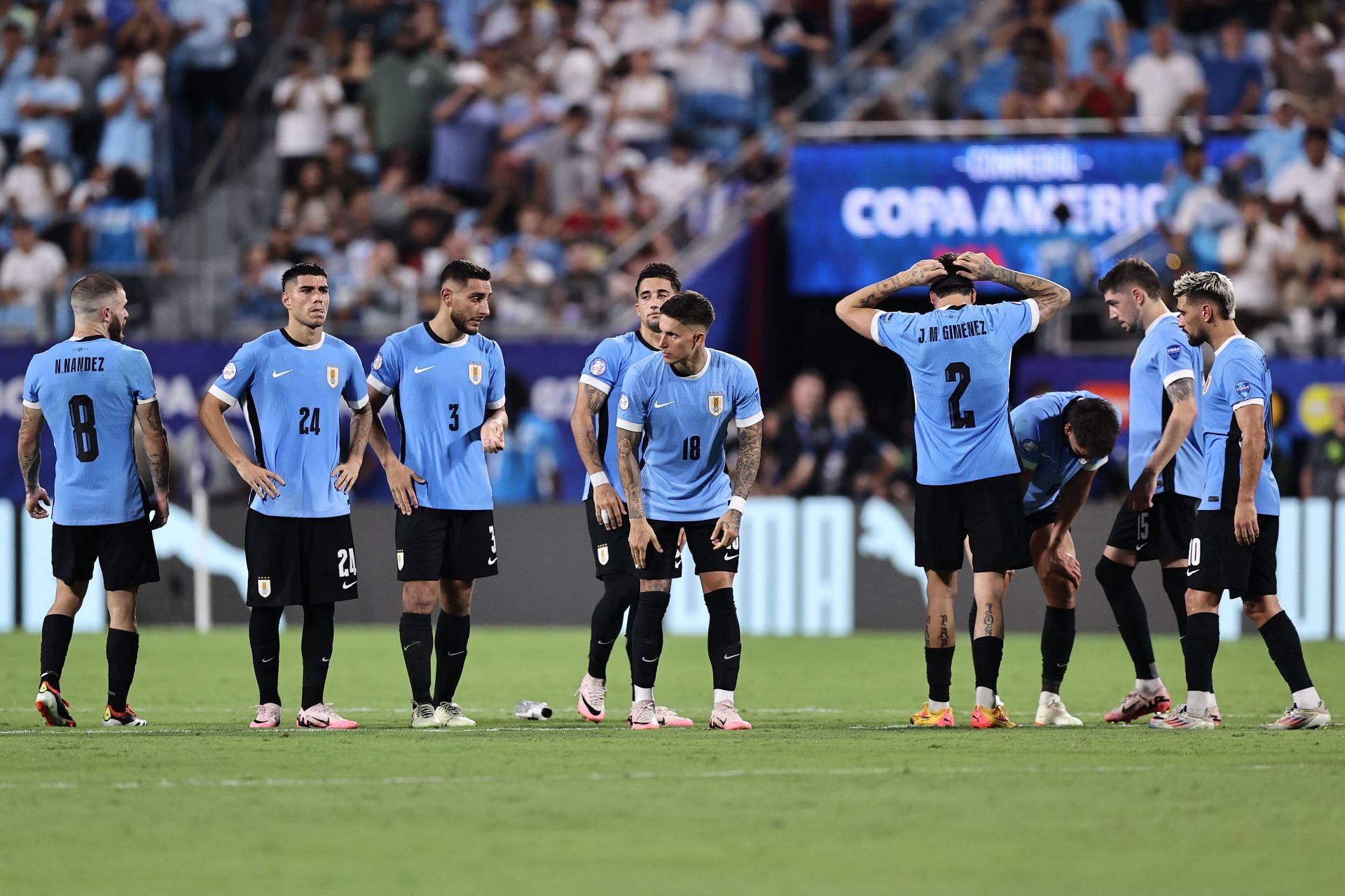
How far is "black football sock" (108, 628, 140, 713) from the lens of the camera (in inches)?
388

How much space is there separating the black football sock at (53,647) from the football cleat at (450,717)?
6.33 ft

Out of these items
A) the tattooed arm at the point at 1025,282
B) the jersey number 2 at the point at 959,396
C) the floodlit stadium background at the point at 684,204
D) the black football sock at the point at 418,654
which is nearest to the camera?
the tattooed arm at the point at 1025,282

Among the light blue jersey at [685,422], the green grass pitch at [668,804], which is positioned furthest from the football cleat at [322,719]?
the light blue jersey at [685,422]

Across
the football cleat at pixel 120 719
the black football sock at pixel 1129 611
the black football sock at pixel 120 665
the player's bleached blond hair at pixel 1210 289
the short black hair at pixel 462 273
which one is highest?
the short black hair at pixel 462 273

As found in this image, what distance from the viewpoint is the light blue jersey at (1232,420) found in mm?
9297

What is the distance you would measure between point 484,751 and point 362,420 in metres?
2.30

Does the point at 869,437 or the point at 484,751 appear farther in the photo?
the point at 869,437

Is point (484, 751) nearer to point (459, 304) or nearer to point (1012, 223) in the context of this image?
point (459, 304)

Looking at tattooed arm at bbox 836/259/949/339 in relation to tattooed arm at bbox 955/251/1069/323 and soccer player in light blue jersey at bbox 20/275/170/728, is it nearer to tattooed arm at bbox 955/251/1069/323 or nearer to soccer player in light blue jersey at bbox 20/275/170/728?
tattooed arm at bbox 955/251/1069/323

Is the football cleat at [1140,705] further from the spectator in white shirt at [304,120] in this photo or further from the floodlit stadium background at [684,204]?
the spectator in white shirt at [304,120]

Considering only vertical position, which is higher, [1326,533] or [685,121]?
[685,121]

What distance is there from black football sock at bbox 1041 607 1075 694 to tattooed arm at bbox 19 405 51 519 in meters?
5.27

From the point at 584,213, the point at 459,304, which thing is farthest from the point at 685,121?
the point at 459,304

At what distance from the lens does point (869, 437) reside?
60.7 ft
